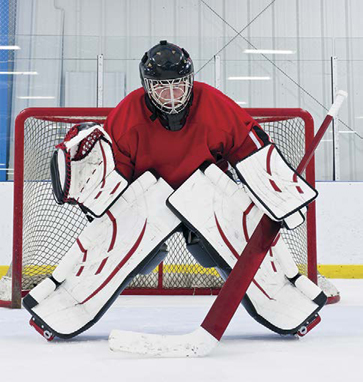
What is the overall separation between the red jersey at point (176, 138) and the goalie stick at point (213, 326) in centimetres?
24

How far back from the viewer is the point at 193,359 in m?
1.14

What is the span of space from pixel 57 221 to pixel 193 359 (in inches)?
63.6

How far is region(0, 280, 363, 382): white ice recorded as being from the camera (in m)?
1.01

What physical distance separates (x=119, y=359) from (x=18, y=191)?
120 cm

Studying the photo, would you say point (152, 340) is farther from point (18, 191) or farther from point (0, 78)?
point (0, 78)

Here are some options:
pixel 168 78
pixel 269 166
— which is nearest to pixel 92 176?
pixel 168 78

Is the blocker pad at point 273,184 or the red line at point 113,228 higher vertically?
the blocker pad at point 273,184

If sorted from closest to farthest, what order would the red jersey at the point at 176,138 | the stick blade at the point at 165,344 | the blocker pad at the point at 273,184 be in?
1. the stick blade at the point at 165,344
2. the blocker pad at the point at 273,184
3. the red jersey at the point at 176,138

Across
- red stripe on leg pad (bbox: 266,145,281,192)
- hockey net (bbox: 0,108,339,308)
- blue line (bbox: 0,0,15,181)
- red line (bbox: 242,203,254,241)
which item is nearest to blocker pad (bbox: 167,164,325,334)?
red line (bbox: 242,203,254,241)

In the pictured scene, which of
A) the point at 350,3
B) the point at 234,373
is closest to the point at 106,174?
the point at 234,373

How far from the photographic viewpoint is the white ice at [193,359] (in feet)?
3.31

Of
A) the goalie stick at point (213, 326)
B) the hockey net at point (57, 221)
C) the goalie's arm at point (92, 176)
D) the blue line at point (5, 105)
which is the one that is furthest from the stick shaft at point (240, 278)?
the blue line at point (5, 105)

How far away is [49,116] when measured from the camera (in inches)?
89.4

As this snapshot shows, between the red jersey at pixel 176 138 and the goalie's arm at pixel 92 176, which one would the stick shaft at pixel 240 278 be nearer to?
the red jersey at pixel 176 138
